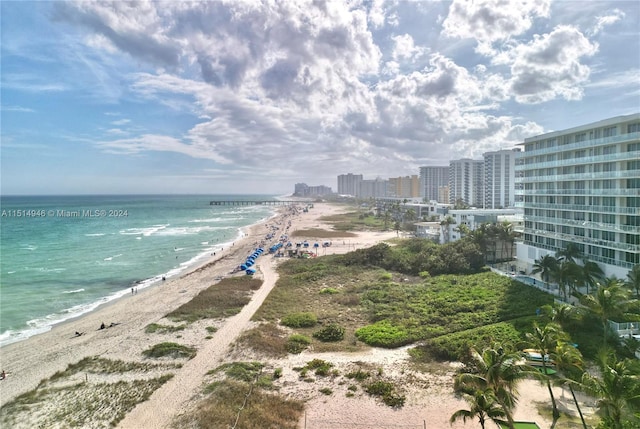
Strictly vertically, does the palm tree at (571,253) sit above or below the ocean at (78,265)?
above

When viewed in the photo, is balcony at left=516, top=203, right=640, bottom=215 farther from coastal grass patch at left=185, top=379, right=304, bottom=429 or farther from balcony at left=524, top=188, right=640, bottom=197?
coastal grass patch at left=185, top=379, right=304, bottom=429

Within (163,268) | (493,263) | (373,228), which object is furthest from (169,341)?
(373,228)

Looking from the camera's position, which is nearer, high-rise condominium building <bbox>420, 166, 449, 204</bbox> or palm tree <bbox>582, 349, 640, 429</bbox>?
palm tree <bbox>582, 349, 640, 429</bbox>

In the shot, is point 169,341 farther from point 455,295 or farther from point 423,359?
point 455,295

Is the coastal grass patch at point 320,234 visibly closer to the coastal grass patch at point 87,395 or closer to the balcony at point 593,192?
the balcony at point 593,192

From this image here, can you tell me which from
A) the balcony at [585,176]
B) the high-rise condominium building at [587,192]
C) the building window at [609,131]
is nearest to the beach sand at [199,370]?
the high-rise condominium building at [587,192]

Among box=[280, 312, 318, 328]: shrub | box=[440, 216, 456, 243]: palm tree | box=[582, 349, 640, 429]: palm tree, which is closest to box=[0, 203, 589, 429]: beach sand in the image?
box=[280, 312, 318, 328]: shrub
